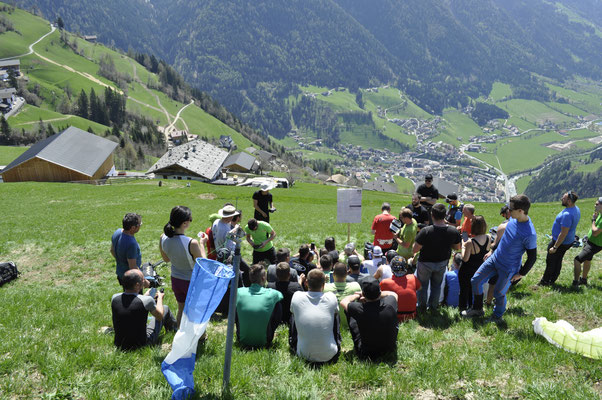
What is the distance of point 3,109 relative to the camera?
437 feet

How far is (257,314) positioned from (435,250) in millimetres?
4715

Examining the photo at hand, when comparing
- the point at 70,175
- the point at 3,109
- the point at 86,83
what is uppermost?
the point at 86,83

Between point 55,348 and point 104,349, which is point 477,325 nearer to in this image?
point 104,349

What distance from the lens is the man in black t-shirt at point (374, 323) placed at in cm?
653

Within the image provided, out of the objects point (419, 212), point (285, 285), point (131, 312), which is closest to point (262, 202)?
point (285, 285)

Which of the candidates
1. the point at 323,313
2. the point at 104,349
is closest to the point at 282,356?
the point at 323,313

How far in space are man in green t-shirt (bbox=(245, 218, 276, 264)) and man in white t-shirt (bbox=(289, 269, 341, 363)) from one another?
4.70m

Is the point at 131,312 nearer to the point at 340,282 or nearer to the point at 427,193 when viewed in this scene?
the point at 340,282

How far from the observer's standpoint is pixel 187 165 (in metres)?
109

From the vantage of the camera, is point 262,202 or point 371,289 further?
point 262,202

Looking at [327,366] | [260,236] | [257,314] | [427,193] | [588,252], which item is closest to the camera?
[327,366]

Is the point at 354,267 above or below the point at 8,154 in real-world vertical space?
below

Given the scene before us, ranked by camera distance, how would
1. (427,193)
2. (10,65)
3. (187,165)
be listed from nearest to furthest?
(427,193) < (187,165) < (10,65)

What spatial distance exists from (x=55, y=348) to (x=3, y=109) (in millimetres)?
172534
